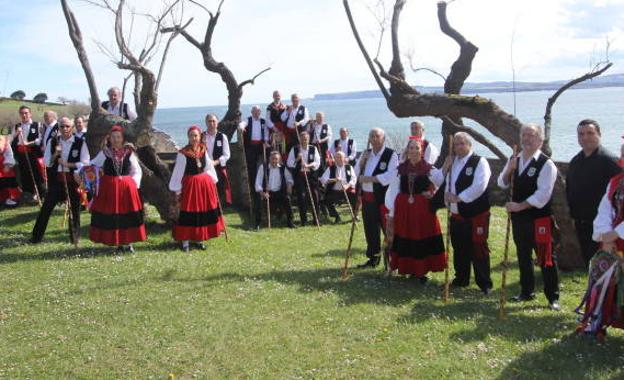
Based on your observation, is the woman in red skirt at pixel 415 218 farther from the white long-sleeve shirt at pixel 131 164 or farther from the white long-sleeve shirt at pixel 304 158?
the white long-sleeve shirt at pixel 304 158

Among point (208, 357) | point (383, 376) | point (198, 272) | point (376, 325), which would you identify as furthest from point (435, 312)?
point (198, 272)

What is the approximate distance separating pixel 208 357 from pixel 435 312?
8.63 ft

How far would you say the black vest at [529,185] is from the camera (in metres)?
7.00

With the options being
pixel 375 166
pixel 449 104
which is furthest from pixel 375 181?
pixel 449 104

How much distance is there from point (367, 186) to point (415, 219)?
1215 mm

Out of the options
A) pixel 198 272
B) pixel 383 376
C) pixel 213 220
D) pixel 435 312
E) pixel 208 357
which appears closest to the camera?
pixel 383 376

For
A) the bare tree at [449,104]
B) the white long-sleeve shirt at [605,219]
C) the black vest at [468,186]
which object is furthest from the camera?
the bare tree at [449,104]

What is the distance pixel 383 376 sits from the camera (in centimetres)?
534

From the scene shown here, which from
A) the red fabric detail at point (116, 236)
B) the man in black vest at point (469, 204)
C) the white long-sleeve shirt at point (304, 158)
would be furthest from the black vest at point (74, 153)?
the man in black vest at point (469, 204)

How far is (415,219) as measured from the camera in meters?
8.13

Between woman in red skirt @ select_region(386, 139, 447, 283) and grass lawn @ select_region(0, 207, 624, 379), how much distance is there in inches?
12.5

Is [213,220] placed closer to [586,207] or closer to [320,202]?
[320,202]

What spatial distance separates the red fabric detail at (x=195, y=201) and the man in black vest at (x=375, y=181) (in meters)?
2.80

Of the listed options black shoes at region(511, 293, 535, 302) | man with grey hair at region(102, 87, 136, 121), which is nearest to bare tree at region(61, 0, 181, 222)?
man with grey hair at region(102, 87, 136, 121)
